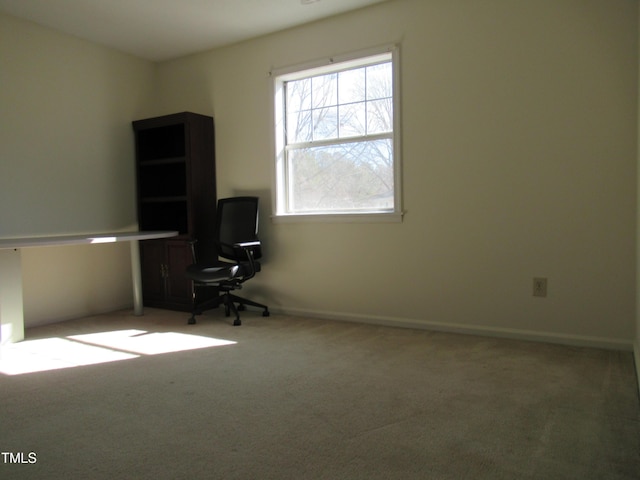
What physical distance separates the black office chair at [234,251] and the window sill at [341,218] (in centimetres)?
26

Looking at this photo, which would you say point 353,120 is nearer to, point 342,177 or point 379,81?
point 379,81

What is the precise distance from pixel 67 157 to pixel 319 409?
3.35 m

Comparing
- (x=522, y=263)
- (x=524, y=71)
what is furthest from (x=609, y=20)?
(x=522, y=263)

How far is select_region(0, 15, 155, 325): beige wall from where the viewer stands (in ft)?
12.4

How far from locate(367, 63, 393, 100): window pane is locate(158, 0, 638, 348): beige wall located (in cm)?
18

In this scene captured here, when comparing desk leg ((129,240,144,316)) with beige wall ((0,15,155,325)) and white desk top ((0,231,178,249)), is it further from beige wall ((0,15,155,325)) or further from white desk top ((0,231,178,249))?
beige wall ((0,15,155,325))

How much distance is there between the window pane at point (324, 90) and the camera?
13.1 feet

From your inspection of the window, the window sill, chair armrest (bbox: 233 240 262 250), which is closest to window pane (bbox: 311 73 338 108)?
the window

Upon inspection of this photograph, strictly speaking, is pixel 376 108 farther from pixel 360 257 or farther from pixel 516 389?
pixel 516 389

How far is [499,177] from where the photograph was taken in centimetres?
325

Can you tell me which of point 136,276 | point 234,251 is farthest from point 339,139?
point 136,276

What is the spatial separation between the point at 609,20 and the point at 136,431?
3.42 m

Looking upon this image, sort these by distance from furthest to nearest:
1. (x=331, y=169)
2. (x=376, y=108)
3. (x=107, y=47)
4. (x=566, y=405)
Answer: (x=107, y=47)
(x=331, y=169)
(x=376, y=108)
(x=566, y=405)

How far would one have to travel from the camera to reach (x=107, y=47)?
176 inches
